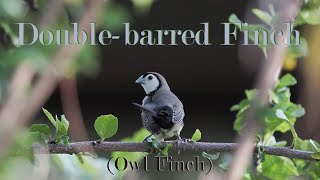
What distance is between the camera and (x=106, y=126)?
3.65 ft

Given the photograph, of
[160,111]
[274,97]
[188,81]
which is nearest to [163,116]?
[160,111]

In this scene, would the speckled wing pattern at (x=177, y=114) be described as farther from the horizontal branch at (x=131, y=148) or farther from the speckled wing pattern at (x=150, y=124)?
the horizontal branch at (x=131, y=148)

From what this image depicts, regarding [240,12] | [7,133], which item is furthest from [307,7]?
[240,12]

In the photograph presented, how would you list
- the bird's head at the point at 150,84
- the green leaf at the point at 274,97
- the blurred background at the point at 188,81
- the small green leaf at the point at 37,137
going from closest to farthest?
the small green leaf at the point at 37,137
the green leaf at the point at 274,97
the bird's head at the point at 150,84
the blurred background at the point at 188,81

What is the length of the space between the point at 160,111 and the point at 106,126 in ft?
1.20

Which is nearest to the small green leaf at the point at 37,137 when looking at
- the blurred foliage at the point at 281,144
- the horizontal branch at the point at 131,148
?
the horizontal branch at the point at 131,148

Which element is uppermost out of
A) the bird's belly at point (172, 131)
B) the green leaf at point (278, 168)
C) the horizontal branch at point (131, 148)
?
the bird's belly at point (172, 131)

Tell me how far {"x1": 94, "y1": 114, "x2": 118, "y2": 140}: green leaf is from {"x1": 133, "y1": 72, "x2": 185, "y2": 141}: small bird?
233 millimetres

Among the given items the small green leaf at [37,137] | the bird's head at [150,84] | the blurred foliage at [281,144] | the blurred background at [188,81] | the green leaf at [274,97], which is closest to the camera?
the small green leaf at [37,137]

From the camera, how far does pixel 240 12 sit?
8.36 feet

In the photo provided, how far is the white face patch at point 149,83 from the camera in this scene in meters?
1.48

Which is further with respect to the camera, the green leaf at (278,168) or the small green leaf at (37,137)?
the green leaf at (278,168)

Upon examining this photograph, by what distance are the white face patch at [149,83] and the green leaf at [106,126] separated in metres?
0.35

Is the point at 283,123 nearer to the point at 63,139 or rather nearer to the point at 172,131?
the point at 172,131
